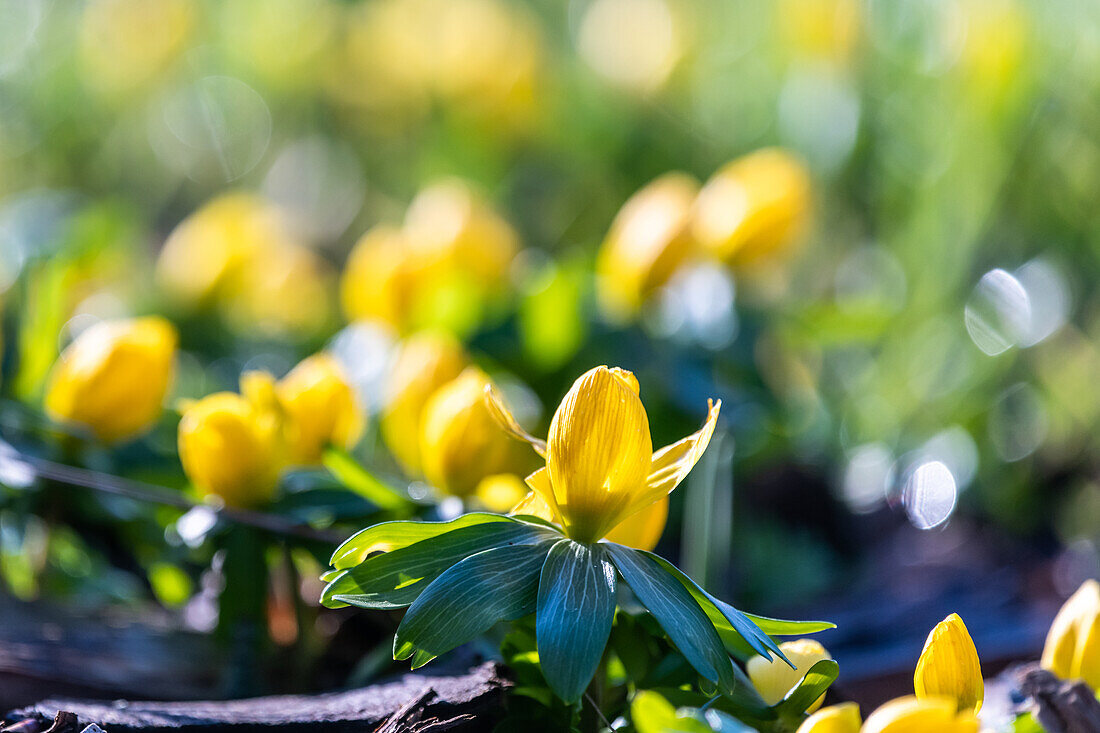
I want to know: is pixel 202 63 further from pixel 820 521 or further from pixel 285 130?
pixel 820 521

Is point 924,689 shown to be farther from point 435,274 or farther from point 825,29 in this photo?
point 825,29

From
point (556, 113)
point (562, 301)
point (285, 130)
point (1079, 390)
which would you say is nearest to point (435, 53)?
point (556, 113)

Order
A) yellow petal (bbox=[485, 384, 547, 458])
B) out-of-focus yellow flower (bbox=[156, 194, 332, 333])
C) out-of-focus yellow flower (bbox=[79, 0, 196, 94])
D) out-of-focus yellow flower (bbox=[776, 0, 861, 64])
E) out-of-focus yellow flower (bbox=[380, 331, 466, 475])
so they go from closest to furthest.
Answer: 1. yellow petal (bbox=[485, 384, 547, 458])
2. out-of-focus yellow flower (bbox=[380, 331, 466, 475])
3. out-of-focus yellow flower (bbox=[156, 194, 332, 333])
4. out-of-focus yellow flower (bbox=[776, 0, 861, 64])
5. out-of-focus yellow flower (bbox=[79, 0, 196, 94])

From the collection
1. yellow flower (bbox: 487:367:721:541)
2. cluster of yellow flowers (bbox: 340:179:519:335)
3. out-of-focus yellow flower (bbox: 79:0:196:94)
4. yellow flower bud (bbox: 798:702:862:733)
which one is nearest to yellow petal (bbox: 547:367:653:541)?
yellow flower (bbox: 487:367:721:541)

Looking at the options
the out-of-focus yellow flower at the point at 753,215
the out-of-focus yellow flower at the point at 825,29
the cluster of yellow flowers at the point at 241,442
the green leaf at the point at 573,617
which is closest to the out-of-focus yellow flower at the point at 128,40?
the out-of-focus yellow flower at the point at 825,29

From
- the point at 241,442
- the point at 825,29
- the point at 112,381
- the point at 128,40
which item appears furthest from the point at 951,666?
the point at 128,40

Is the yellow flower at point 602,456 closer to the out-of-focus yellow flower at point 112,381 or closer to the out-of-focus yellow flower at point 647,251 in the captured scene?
the out-of-focus yellow flower at point 112,381

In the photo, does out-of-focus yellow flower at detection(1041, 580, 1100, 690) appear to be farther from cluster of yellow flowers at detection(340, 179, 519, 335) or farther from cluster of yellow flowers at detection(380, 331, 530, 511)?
cluster of yellow flowers at detection(340, 179, 519, 335)
